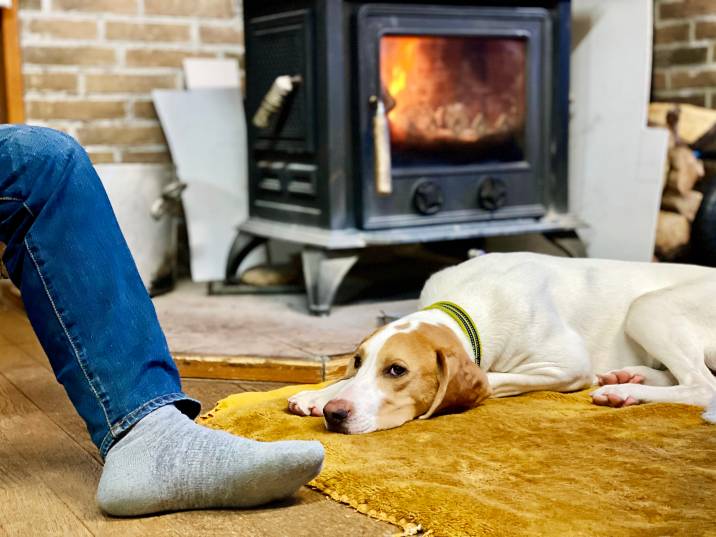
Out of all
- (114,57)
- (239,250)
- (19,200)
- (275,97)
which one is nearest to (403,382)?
(19,200)

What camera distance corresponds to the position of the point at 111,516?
5.64ft

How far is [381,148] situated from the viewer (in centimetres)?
311

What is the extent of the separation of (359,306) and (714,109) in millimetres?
1688

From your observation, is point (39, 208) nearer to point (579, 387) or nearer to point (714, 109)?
point (579, 387)

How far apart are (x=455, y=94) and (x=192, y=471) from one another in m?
1.93

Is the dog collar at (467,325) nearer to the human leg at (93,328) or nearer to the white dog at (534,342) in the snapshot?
the white dog at (534,342)

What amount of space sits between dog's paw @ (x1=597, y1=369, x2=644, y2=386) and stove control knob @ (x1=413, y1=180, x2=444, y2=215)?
0.95 meters

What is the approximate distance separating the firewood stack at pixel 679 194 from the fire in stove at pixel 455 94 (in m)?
0.72

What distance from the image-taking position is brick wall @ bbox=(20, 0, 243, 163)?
3.72m

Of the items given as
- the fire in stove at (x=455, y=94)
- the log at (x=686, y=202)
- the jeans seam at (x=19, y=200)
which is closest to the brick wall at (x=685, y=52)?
the log at (x=686, y=202)

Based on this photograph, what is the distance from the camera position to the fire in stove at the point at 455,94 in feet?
10.6

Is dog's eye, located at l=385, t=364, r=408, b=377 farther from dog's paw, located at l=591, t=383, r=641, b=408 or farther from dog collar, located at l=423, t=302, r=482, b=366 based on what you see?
dog's paw, located at l=591, t=383, r=641, b=408

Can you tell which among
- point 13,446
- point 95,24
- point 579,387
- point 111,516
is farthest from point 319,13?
point 111,516

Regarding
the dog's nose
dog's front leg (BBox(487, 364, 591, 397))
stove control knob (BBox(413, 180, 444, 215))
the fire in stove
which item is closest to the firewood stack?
the fire in stove
